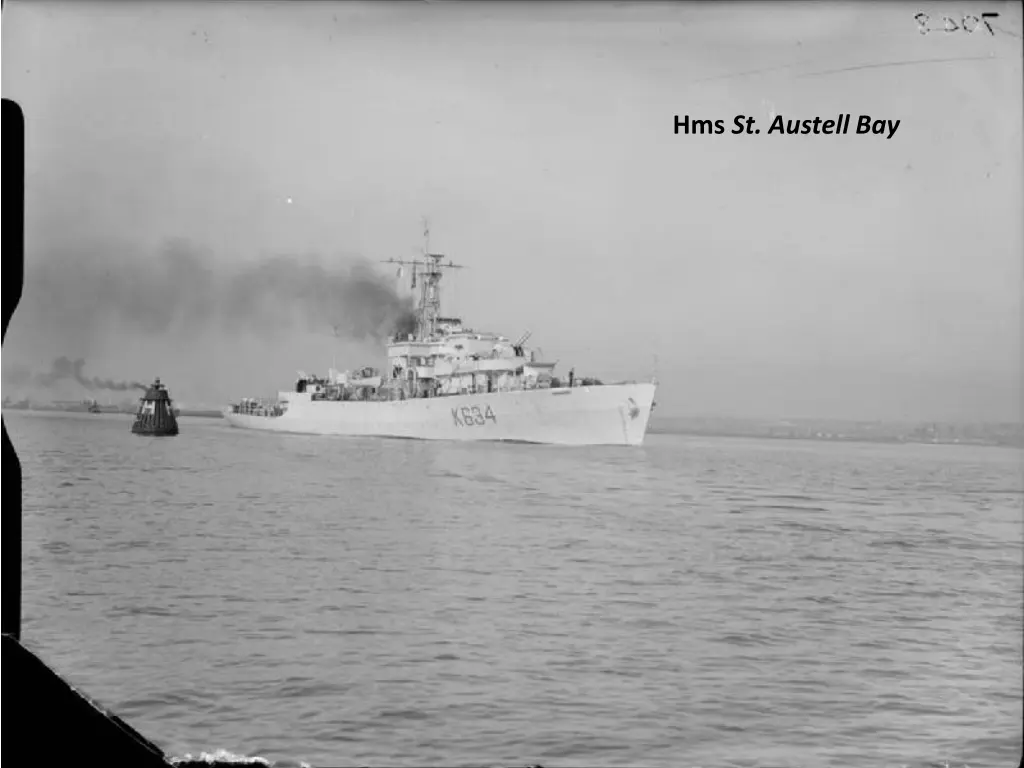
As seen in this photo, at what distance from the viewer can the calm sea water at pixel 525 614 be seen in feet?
12.4

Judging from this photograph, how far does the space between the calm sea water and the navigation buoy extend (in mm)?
592

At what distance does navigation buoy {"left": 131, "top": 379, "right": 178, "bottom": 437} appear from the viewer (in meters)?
7.95

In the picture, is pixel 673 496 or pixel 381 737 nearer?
pixel 381 737

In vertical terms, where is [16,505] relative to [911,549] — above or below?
above

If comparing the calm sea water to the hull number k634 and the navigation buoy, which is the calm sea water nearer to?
the navigation buoy

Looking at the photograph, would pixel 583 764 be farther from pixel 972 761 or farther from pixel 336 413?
pixel 336 413

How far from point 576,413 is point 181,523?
22.9ft

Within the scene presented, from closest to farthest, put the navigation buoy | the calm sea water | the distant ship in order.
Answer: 1. the calm sea water
2. the navigation buoy
3. the distant ship

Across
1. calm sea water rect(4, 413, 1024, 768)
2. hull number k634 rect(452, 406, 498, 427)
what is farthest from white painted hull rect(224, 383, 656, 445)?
calm sea water rect(4, 413, 1024, 768)

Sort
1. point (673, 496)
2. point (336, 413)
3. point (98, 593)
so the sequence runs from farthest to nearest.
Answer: point (336, 413) < point (673, 496) < point (98, 593)

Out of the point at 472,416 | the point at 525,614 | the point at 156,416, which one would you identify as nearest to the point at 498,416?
the point at 472,416

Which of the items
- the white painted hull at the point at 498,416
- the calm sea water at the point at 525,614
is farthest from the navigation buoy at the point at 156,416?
the white painted hull at the point at 498,416

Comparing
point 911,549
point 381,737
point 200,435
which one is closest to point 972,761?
point 381,737

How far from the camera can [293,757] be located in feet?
10.7
